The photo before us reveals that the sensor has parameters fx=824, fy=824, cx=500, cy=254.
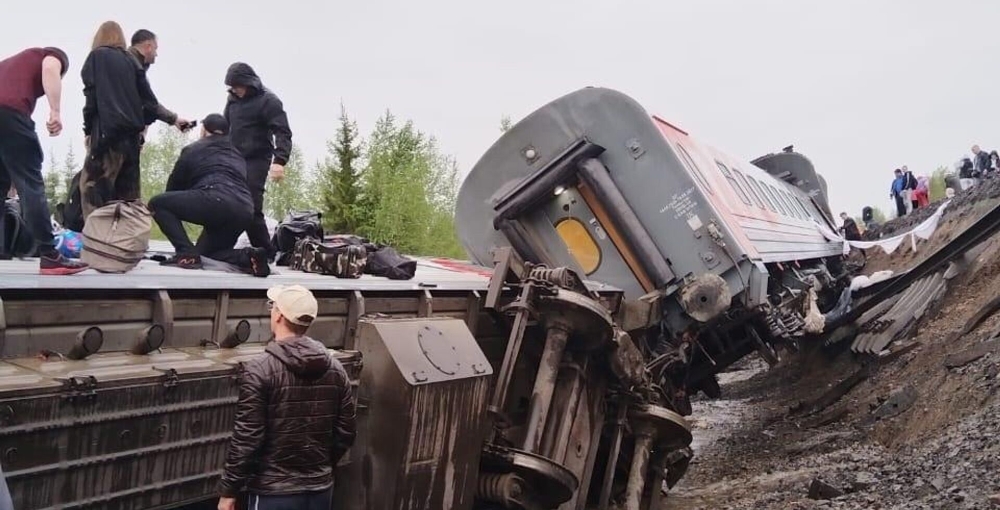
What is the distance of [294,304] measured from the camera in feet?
8.87

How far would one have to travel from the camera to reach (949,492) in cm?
488

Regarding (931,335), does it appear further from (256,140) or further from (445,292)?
(256,140)

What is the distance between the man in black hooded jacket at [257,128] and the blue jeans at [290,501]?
276 centimetres

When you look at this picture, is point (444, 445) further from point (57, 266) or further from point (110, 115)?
point (110, 115)

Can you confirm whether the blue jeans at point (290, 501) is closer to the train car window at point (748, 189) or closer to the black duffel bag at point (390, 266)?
the black duffel bag at point (390, 266)

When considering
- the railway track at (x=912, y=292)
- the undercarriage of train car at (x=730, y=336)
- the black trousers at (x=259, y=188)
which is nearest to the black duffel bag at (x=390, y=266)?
the black trousers at (x=259, y=188)

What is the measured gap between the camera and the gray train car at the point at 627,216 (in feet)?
22.2

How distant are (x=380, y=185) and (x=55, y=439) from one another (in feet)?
74.0

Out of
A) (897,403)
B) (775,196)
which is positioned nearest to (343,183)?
(775,196)

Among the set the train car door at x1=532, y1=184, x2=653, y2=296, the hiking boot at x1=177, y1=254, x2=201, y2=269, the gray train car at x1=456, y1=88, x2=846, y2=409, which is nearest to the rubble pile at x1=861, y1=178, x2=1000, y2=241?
the gray train car at x1=456, y1=88, x2=846, y2=409

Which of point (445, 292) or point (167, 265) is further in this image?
point (445, 292)

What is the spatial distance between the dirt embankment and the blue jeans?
373cm

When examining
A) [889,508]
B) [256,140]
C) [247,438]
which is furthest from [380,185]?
[247,438]

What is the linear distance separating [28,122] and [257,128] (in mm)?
1445
